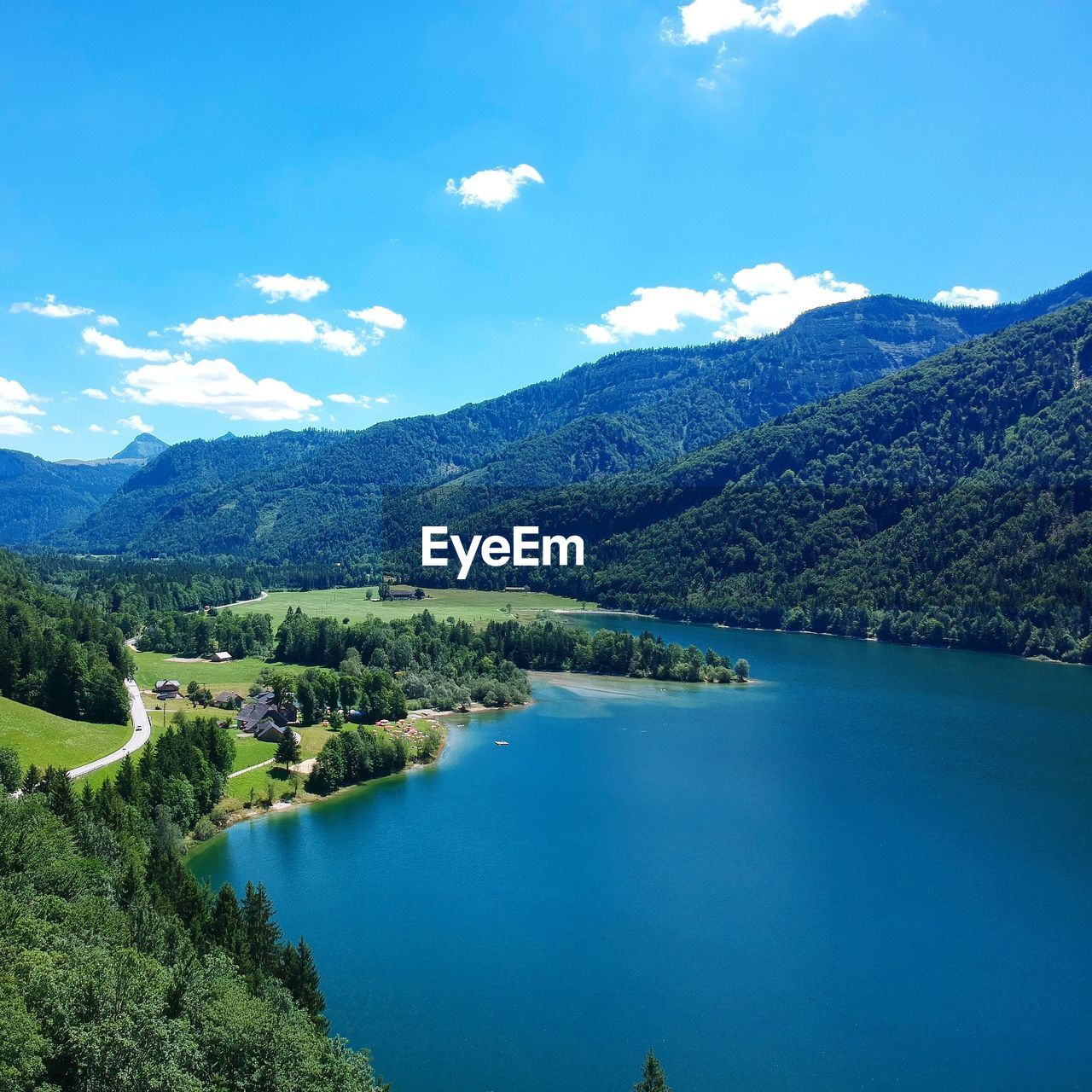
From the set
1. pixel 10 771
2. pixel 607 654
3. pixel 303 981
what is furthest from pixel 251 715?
pixel 607 654

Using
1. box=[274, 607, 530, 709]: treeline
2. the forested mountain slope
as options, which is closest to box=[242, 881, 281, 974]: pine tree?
box=[274, 607, 530, 709]: treeline

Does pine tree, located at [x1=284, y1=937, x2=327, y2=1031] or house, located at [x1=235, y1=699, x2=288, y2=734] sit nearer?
pine tree, located at [x1=284, y1=937, x2=327, y2=1031]

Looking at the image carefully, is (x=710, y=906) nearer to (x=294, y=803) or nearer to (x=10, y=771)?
(x=294, y=803)

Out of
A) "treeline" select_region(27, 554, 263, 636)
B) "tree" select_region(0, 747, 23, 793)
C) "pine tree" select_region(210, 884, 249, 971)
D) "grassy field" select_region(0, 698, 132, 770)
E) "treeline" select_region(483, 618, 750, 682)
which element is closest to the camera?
"pine tree" select_region(210, 884, 249, 971)

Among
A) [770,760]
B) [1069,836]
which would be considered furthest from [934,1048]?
[770,760]

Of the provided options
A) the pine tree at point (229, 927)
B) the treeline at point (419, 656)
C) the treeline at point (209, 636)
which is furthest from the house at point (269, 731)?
the treeline at point (209, 636)

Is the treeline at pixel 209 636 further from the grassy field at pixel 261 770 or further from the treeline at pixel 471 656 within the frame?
the grassy field at pixel 261 770

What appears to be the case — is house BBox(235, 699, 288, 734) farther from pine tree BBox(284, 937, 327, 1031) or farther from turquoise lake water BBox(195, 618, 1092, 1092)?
pine tree BBox(284, 937, 327, 1031)
